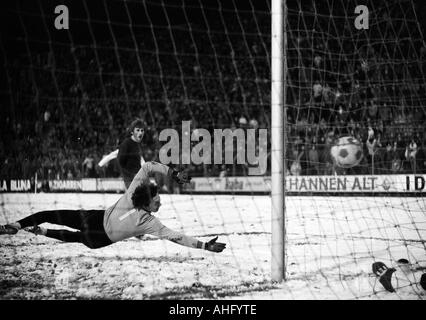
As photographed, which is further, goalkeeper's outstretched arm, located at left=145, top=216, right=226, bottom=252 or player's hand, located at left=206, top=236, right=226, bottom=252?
player's hand, located at left=206, top=236, right=226, bottom=252

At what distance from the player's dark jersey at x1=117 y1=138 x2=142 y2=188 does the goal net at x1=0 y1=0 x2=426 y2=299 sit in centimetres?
99

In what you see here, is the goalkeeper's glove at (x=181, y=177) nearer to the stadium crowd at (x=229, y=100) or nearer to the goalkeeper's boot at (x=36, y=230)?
the goalkeeper's boot at (x=36, y=230)

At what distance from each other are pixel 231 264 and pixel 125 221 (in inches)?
47.3

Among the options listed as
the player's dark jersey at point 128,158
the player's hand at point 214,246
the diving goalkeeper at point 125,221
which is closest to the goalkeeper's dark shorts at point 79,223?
the diving goalkeeper at point 125,221

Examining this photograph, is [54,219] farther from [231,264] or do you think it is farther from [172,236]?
[231,264]

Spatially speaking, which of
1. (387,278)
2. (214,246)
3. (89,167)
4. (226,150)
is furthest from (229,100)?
(387,278)

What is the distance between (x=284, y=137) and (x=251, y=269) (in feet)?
4.55

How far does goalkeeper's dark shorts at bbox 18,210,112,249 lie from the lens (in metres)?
5.26

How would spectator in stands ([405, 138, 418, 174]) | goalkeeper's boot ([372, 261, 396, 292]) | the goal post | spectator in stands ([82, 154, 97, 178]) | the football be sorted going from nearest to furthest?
goalkeeper's boot ([372, 261, 396, 292]), the goal post, the football, spectator in stands ([405, 138, 418, 174]), spectator in stands ([82, 154, 97, 178])

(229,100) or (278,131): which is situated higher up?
(229,100)

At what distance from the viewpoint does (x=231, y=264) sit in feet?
16.6

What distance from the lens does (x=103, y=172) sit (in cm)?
1838

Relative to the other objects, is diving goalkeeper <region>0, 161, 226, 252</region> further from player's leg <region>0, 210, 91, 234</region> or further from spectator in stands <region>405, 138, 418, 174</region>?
spectator in stands <region>405, 138, 418, 174</region>

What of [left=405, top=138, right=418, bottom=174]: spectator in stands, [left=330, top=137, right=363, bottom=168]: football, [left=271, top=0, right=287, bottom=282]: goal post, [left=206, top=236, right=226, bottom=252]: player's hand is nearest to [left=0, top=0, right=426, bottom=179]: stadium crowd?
[left=405, top=138, right=418, bottom=174]: spectator in stands
